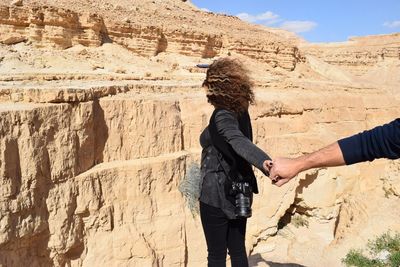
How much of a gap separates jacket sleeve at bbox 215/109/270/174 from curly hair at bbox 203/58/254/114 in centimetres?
8

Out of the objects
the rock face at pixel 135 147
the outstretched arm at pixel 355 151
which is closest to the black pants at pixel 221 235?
the outstretched arm at pixel 355 151

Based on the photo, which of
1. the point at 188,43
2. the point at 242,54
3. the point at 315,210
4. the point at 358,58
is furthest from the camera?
the point at 358,58

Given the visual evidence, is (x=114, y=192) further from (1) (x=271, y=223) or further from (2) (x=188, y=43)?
(2) (x=188, y=43)

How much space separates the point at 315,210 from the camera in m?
11.1

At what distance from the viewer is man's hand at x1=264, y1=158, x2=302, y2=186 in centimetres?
254

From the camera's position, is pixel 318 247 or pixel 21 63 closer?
pixel 318 247

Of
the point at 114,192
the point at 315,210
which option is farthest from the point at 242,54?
the point at 114,192

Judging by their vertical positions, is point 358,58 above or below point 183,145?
above

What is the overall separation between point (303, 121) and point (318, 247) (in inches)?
129

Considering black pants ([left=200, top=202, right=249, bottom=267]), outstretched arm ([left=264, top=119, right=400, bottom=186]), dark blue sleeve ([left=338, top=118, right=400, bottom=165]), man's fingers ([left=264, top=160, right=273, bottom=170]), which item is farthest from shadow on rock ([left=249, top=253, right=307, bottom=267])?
dark blue sleeve ([left=338, top=118, right=400, bottom=165])

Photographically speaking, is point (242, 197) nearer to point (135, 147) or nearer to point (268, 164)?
point (268, 164)

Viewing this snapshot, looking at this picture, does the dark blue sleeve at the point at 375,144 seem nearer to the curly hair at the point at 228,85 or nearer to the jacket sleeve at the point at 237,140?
the jacket sleeve at the point at 237,140

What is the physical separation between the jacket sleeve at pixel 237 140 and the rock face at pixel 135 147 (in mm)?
2914

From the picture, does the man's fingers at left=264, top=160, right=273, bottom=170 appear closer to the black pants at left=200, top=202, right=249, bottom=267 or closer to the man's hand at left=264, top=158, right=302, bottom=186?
the man's hand at left=264, top=158, right=302, bottom=186
